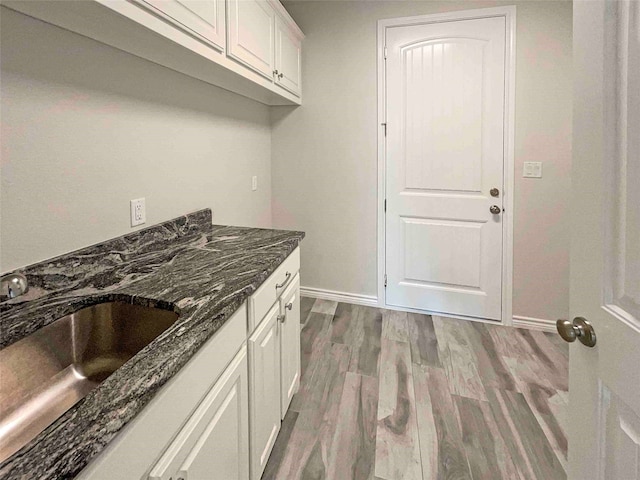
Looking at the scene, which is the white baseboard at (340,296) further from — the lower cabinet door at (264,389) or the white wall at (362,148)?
the lower cabinet door at (264,389)

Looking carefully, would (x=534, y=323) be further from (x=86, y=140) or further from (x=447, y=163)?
(x=86, y=140)

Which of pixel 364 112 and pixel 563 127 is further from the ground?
pixel 364 112

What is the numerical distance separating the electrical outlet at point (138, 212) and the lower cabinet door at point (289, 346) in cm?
70

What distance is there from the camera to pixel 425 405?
1.96 m

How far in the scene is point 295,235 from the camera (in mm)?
1913

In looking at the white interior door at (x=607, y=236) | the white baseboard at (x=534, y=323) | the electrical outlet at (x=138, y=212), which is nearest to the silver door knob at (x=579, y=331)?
the white interior door at (x=607, y=236)

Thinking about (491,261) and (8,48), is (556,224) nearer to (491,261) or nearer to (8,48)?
(491,261)

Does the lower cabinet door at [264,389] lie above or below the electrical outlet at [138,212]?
below

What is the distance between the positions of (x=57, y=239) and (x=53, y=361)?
1.39ft

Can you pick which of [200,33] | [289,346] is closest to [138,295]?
[289,346]

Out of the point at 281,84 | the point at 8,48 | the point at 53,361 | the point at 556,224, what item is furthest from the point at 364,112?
the point at 53,361

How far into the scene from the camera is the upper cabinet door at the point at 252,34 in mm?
1747

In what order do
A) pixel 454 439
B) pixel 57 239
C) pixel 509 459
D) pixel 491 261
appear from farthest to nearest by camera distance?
pixel 491 261, pixel 454 439, pixel 509 459, pixel 57 239

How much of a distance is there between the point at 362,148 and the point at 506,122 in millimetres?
1075
